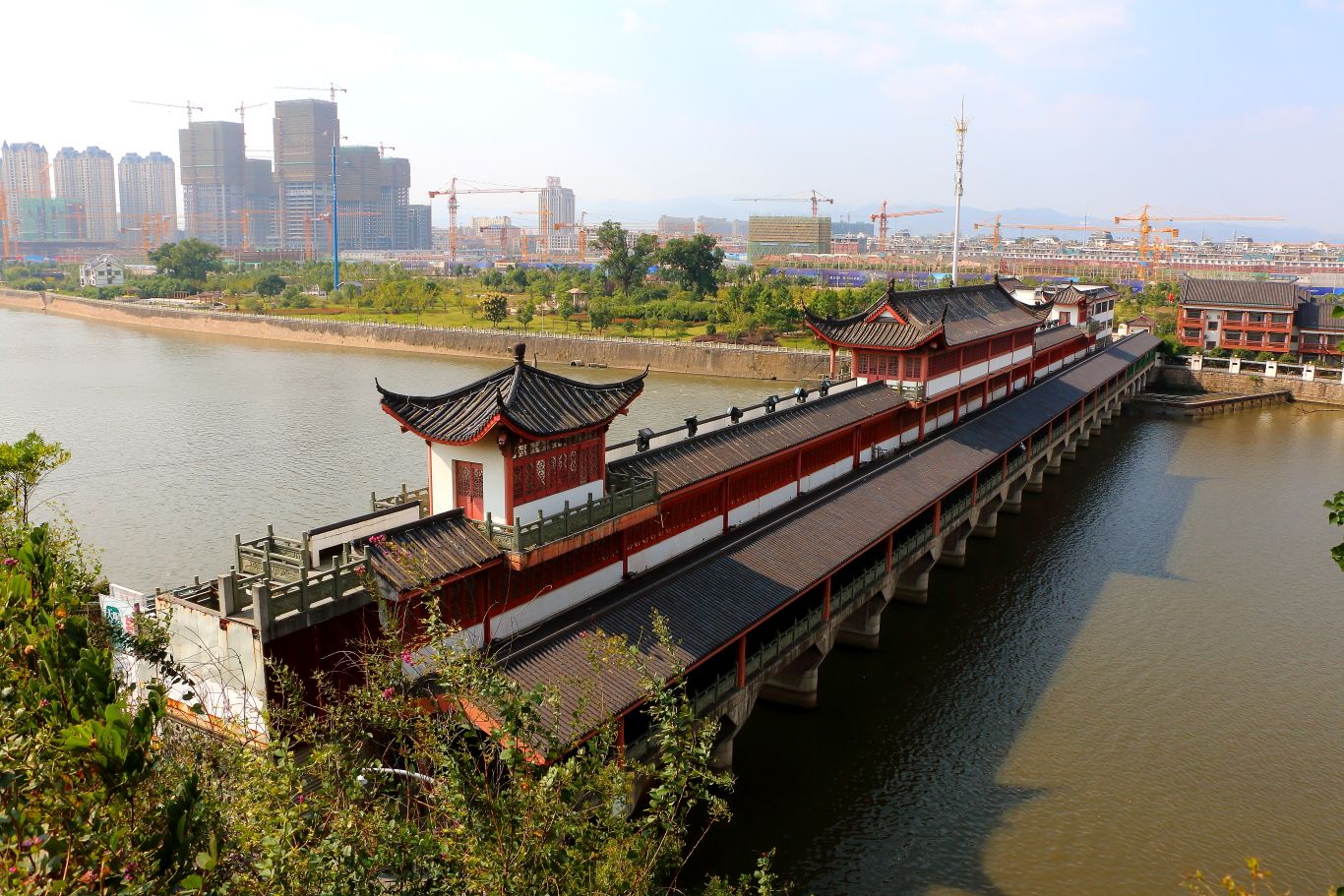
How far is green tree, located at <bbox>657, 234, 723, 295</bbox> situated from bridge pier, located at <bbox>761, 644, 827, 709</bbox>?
280ft

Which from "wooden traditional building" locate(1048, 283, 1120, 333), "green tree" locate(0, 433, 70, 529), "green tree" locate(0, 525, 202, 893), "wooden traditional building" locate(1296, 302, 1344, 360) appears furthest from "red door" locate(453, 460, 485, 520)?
"wooden traditional building" locate(1296, 302, 1344, 360)

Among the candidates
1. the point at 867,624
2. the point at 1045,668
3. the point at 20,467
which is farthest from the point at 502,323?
the point at 1045,668

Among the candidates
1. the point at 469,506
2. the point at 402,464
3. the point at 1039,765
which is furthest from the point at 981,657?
the point at 402,464

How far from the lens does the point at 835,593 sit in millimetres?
25125

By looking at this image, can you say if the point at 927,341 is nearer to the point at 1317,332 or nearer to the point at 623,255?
the point at 1317,332

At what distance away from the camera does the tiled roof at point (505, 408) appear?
58.8ft

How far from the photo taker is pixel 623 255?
366ft

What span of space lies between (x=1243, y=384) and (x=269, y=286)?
353 feet

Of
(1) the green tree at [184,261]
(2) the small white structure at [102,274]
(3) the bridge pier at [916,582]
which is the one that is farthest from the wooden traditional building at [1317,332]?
(2) the small white structure at [102,274]

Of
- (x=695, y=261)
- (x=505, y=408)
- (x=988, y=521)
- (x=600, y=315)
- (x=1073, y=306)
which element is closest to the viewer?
(x=505, y=408)

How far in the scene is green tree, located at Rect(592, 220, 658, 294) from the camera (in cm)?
11106

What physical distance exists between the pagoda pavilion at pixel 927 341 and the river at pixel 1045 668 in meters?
6.27

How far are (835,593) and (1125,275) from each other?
579 feet

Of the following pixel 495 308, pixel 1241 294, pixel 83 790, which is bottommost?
pixel 83 790
